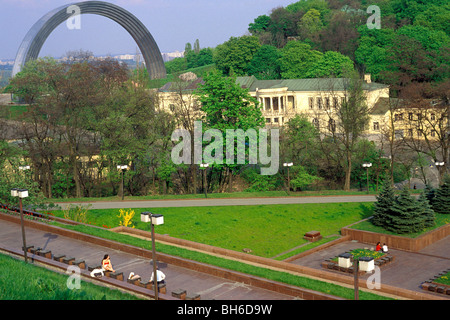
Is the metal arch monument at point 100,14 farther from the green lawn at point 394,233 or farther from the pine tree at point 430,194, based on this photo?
the pine tree at point 430,194

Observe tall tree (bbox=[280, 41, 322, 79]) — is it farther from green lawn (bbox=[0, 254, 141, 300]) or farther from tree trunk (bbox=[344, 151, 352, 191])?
green lawn (bbox=[0, 254, 141, 300])

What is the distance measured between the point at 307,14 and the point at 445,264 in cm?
8515

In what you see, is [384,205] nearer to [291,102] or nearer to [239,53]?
[291,102]

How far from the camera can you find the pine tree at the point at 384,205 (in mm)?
26641

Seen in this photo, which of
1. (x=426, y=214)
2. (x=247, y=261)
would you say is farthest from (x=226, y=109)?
(x=247, y=261)

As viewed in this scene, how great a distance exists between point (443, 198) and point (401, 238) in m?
5.87

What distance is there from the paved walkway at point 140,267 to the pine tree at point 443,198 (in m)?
17.2

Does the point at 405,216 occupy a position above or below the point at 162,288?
below

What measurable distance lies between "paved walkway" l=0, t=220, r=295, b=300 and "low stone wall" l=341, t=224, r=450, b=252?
11509mm

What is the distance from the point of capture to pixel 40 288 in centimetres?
1331

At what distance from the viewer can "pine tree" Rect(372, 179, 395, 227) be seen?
2664 cm

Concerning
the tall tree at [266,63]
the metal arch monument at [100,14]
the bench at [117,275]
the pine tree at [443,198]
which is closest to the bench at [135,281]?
the bench at [117,275]

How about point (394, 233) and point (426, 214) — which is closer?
point (394, 233)
